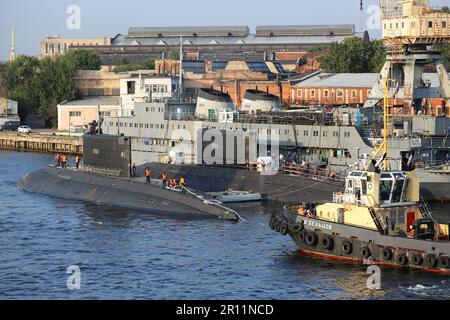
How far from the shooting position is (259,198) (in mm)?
67188

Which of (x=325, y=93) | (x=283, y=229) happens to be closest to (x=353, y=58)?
(x=325, y=93)

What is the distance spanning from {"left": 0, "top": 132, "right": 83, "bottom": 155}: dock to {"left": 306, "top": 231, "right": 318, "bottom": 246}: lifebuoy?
65475 mm

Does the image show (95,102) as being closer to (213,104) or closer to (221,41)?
(213,104)

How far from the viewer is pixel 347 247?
45.9m

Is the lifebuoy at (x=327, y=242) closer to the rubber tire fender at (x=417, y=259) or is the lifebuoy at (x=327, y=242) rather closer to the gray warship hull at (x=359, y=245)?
the gray warship hull at (x=359, y=245)

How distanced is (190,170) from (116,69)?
86.9 m

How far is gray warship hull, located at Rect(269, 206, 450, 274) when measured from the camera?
43250 mm

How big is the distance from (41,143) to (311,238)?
73079mm

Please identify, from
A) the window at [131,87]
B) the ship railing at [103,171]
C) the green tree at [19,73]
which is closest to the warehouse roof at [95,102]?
the window at [131,87]

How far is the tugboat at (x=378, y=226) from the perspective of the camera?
4394 cm

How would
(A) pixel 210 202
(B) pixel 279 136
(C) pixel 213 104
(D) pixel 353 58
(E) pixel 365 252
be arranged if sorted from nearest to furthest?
(E) pixel 365 252 → (A) pixel 210 202 → (B) pixel 279 136 → (C) pixel 213 104 → (D) pixel 353 58
